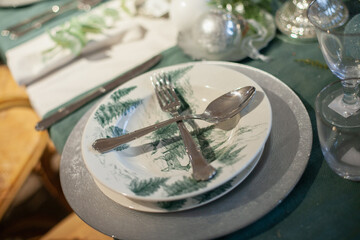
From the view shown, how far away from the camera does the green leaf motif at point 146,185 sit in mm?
385

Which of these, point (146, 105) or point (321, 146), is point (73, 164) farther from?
point (321, 146)

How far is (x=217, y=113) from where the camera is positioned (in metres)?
0.47

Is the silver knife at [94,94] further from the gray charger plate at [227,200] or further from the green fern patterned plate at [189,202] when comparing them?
the green fern patterned plate at [189,202]

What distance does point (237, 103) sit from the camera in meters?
0.47

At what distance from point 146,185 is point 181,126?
112 mm

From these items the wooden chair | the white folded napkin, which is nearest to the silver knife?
the white folded napkin

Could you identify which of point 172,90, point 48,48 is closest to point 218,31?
point 172,90

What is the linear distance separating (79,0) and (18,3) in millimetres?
207

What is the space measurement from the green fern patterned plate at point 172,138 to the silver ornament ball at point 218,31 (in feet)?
0.37

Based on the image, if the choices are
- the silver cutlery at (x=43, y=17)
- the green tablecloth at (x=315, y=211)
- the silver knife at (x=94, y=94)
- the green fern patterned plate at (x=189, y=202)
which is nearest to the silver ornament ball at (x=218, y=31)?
the silver knife at (x=94, y=94)

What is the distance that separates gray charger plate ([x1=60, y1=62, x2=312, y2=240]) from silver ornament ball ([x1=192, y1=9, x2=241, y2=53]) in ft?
0.69

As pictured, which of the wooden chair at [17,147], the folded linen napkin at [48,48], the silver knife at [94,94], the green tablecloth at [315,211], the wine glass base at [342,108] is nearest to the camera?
the green tablecloth at [315,211]

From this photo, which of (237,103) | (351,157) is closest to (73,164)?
(237,103)

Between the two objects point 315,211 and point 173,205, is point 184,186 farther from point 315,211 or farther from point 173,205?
point 315,211
